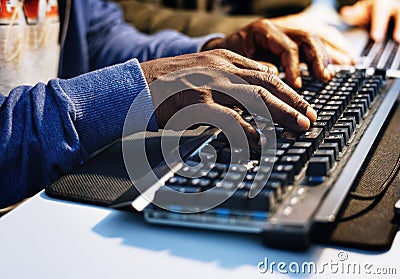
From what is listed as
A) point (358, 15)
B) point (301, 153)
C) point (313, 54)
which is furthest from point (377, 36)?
point (301, 153)

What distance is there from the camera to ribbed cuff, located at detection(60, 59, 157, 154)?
2.09ft

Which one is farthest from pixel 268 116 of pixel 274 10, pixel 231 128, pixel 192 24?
pixel 274 10

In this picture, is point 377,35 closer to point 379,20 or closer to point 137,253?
point 379,20

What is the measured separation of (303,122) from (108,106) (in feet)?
0.72

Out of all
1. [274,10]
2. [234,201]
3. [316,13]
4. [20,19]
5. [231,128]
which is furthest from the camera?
[274,10]

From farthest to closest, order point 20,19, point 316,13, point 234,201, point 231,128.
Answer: point 316,13
point 20,19
point 231,128
point 234,201

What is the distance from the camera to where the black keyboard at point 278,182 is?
44cm

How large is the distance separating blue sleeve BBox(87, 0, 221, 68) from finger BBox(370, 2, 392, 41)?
0.36 m

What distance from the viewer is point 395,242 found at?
47 cm

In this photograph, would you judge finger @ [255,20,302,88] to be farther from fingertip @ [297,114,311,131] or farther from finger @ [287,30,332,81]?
fingertip @ [297,114,311,131]

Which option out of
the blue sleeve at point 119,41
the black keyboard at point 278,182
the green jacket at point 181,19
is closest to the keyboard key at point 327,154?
the black keyboard at point 278,182

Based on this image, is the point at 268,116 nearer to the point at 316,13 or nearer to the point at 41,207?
the point at 41,207

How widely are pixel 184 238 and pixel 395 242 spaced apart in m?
0.17

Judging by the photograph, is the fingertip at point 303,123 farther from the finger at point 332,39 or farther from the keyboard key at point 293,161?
the finger at point 332,39
